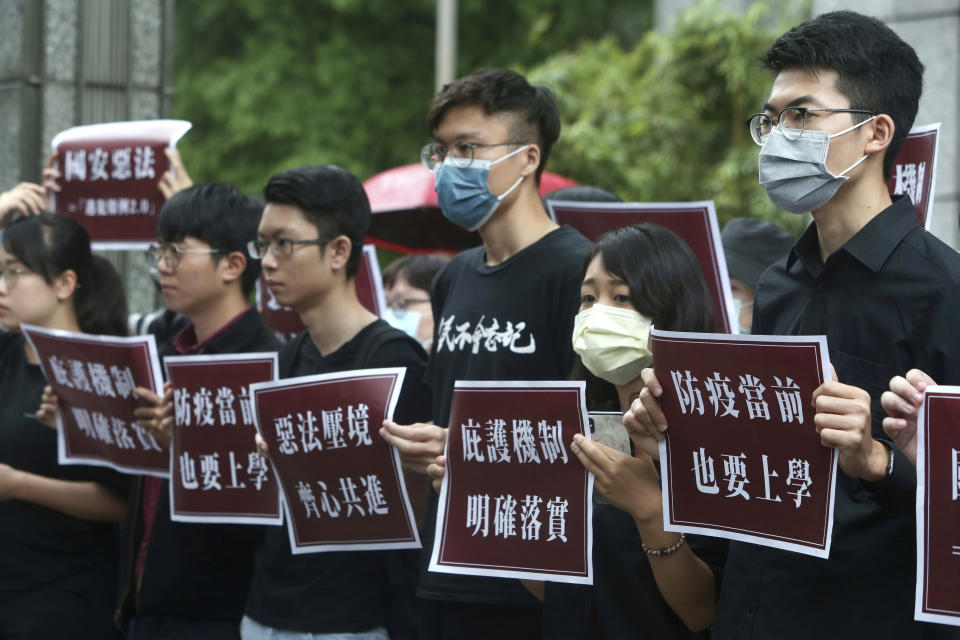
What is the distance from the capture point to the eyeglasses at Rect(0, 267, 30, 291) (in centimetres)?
498

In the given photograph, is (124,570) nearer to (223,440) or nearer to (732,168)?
(223,440)

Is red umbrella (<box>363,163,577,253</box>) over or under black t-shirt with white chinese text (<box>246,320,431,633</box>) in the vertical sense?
over

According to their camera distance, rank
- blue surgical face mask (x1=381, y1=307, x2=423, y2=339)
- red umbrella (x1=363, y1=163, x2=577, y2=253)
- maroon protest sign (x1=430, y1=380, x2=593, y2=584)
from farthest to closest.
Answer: red umbrella (x1=363, y1=163, x2=577, y2=253) < blue surgical face mask (x1=381, y1=307, x2=423, y2=339) < maroon protest sign (x1=430, y1=380, x2=593, y2=584)

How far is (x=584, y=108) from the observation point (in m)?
15.3

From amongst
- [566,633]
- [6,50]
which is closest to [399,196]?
[6,50]

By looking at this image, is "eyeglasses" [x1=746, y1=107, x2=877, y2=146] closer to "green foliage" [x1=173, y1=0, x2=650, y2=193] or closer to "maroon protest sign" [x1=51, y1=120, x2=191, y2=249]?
"maroon protest sign" [x1=51, y1=120, x2=191, y2=249]

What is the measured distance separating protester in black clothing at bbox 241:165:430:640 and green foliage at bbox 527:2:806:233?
9.07 metres

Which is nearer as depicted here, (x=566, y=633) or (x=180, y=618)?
(x=566, y=633)

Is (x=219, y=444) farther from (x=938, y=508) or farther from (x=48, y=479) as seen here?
(x=938, y=508)

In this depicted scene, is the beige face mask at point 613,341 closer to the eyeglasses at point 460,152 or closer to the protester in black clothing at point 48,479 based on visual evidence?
the eyeglasses at point 460,152

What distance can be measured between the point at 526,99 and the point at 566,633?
1709 millimetres

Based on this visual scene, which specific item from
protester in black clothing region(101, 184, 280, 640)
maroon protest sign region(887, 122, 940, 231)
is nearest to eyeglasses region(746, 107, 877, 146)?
maroon protest sign region(887, 122, 940, 231)

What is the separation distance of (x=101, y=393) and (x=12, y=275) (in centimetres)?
76

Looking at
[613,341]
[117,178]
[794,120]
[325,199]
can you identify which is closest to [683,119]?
[117,178]
